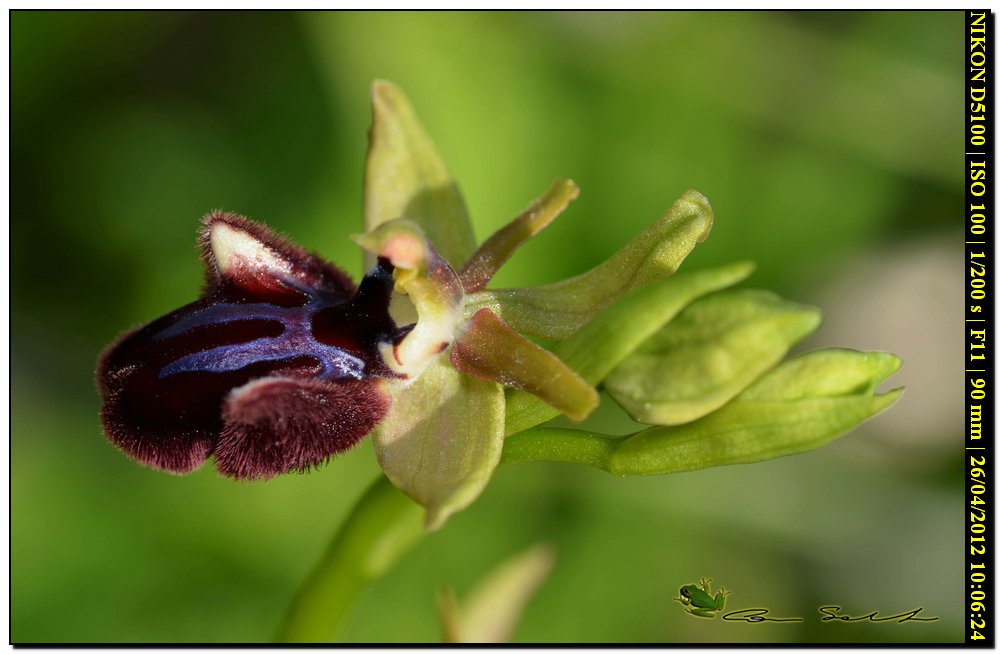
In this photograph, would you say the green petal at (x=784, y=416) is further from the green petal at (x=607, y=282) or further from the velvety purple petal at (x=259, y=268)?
the velvety purple petal at (x=259, y=268)

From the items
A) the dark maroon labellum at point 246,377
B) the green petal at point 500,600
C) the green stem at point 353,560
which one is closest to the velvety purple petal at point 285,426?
the dark maroon labellum at point 246,377

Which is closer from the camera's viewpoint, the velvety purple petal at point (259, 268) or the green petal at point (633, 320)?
the green petal at point (633, 320)

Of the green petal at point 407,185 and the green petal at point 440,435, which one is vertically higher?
the green petal at point 407,185

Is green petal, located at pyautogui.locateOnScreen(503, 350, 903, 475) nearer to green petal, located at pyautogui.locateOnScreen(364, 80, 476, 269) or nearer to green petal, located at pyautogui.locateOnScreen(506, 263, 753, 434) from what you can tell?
green petal, located at pyautogui.locateOnScreen(506, 263, 753, 434)

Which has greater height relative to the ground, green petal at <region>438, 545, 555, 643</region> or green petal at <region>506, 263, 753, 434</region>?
green petal at <region>506, 263, 753, 434</region>

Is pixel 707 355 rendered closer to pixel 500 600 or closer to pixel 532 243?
pixel 500 600

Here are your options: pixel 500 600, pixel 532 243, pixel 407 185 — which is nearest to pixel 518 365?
pixel 407 185

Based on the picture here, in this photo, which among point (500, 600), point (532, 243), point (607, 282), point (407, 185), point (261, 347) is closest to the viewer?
point (261, 347)

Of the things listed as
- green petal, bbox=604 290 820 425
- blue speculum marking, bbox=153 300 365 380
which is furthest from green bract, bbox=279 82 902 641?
blue speculum marking, bbox=153 300 365 380
